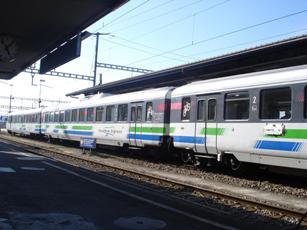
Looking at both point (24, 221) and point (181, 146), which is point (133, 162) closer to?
point (181, 146)

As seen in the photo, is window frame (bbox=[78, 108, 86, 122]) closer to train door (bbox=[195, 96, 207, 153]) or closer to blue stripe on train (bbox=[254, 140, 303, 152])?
train door (bbox=[195, 96, 207, 153])

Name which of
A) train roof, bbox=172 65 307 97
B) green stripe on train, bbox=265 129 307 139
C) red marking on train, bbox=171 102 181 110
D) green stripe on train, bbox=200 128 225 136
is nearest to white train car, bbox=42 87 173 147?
red marking on train, bbox=171 102 181 110

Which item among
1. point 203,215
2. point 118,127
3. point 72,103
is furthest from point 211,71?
point 203,215

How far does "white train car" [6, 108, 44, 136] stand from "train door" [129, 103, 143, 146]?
22.3 metres

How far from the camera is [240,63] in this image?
78.5ft

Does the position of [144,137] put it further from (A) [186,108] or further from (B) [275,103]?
(B) [275,103]

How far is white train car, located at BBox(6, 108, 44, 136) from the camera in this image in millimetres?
47362

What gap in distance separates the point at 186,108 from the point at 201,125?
154 centimetres

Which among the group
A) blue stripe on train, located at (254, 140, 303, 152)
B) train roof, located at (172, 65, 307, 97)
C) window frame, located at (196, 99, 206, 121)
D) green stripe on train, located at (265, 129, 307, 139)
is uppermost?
train roof, located at (172, 65, 307, 97)

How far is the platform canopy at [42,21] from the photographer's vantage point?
481 inches

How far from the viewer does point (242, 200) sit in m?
11.8

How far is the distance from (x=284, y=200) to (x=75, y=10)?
6.99 meters

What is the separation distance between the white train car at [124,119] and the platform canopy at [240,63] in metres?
3.68

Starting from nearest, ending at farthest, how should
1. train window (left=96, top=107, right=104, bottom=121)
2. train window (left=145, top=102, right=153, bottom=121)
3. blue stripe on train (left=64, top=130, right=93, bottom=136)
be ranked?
train window (left=145, top=102, right=153, bottom=121) < train window (left=96, top=107, right=104, bottom=121) < blue stripe on train (left=64, top=130, right=93, bottom=136)
